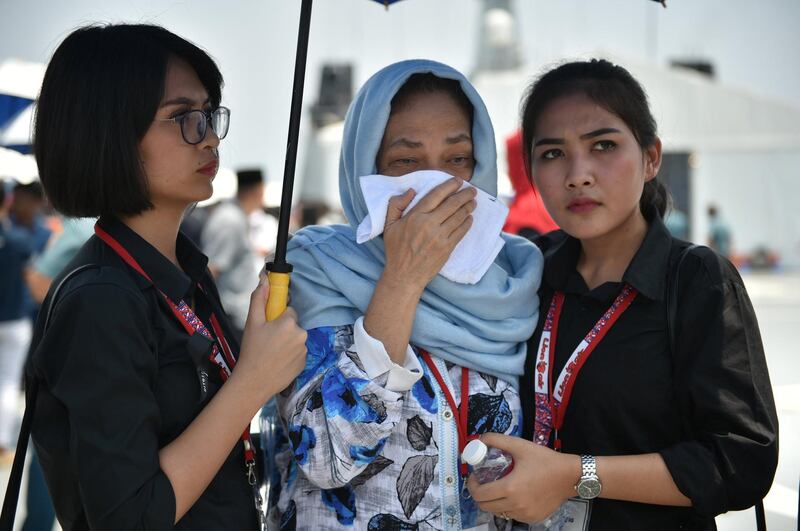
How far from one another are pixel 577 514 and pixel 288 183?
1059 millimetres

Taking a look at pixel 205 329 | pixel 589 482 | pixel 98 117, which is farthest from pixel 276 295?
pixel 589 482

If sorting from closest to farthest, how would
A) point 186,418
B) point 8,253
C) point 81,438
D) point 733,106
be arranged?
point 81,438 < point 186,418 < point 8,253 < point 733,106

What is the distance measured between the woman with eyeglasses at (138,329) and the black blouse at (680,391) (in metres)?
0.73

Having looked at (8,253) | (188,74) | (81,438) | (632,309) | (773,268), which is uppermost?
(188,74)

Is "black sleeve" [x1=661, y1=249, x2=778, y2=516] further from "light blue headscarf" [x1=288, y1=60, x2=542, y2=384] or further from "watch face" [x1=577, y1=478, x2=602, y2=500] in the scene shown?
"light blue headscarf" [x1=288, y1=60, x2=542, y2=384]

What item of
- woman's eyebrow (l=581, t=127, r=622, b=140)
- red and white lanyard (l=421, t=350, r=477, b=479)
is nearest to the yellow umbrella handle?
red and white lanyard (l=421, t=350, r=477, b=479)

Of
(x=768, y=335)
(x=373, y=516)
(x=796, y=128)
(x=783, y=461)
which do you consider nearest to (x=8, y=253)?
(x=373, y=516)

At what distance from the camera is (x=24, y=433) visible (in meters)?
1.63

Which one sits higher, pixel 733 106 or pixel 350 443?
pixel 733 106

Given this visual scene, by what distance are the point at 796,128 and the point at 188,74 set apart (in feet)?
76.3

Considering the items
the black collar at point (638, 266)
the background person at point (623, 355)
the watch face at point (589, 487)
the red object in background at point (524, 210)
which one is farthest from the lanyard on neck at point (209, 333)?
the red object in background at point (524, 210)

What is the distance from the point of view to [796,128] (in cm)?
2178

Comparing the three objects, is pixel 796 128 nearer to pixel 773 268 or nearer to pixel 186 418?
pixel 773 268

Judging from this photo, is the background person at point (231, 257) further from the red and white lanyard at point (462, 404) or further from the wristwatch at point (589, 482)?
the wristwatch at point (589, 482)
